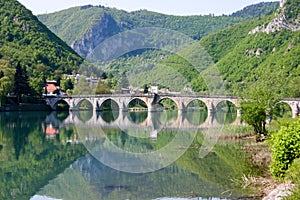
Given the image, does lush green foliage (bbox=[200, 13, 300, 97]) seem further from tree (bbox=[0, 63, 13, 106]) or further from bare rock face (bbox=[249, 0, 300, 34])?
tree (bbox=[0, 63, 13, 106])

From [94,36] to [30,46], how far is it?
224ft

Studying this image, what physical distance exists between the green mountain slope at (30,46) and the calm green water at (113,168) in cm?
4756

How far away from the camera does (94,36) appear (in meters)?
165

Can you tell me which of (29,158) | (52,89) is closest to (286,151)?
(29,158)

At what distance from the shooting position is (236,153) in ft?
86.5

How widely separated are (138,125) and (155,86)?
2652cm

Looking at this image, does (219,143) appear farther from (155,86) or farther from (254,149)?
(155,86)

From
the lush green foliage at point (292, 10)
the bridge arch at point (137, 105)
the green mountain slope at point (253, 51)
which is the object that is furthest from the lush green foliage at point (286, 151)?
the lush green foliage at point (292, 10)

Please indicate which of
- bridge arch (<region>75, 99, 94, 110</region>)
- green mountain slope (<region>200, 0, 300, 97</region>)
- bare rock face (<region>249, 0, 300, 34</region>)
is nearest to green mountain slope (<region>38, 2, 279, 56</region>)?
green mountain slope (<region>200, 0, 300, 97</region>)

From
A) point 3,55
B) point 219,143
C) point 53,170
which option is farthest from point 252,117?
point 3,55

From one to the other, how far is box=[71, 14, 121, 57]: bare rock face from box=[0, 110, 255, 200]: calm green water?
11911cm

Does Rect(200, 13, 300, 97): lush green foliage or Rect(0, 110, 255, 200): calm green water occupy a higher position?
Rect(200, 13, 300, 97): lush green foliage

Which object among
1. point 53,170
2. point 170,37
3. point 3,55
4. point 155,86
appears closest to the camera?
point 53,170

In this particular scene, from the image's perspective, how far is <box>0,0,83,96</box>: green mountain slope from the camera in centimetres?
8700
